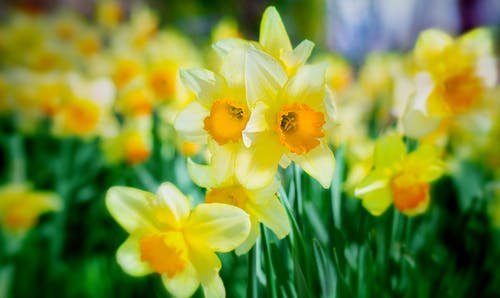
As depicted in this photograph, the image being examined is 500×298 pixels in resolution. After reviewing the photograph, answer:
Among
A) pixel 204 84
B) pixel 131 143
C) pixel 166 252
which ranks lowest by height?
pixel 131 143

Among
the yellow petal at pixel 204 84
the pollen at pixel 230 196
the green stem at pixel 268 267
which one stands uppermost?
the yellow petal at pixel 204 84

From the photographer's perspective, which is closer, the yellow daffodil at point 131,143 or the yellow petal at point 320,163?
the yellow petal at point 320,163

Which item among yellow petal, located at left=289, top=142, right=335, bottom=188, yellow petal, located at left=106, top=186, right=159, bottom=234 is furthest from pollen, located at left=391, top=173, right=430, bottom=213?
yellow petal, located at left=106, top=186, right=159, bottom=234

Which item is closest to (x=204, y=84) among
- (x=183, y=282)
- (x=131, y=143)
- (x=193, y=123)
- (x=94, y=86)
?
(x=193, y=123)

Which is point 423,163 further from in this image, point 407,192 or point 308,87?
point 308,87

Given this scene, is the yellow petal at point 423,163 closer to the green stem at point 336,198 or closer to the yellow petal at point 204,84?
the green stem at point 336,198

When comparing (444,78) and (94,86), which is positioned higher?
(444,78)

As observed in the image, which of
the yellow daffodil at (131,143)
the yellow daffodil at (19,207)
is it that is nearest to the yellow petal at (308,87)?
the yellow daffodil at (131,143)

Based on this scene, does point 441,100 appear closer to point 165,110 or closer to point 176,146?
point 176,146
